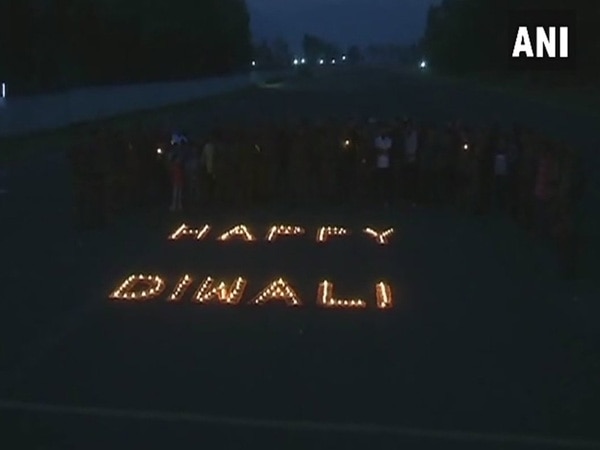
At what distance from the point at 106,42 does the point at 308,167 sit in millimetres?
62518

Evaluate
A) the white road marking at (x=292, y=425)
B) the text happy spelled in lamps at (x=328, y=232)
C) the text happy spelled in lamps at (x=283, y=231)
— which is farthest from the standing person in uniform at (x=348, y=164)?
the white road marking at (x=292, y=425)

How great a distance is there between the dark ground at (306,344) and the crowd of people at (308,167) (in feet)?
5.32

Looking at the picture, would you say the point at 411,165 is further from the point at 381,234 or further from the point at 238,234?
the point at 238,234

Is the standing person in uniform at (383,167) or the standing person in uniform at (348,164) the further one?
the standing person in uniform at (348,164)

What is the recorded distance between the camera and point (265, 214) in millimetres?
30547

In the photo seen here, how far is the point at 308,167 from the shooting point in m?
32.1

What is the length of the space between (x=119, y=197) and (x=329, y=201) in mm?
4145

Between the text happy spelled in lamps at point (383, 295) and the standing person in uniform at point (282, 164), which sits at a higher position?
the text happy spelled in lamps at point (383, 295)

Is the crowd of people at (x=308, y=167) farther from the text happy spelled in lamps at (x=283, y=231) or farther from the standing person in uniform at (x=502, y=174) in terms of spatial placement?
the text happy spelled in lamps at (x=283, y=231)

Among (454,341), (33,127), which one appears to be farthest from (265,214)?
(33,127)

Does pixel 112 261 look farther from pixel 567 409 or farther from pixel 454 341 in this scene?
pixel 567 409

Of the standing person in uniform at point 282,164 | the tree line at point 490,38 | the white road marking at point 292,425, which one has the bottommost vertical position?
the tree line at point 490,38

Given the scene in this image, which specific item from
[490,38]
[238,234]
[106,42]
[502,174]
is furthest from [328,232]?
[490,38]

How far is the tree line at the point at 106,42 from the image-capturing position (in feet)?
249
